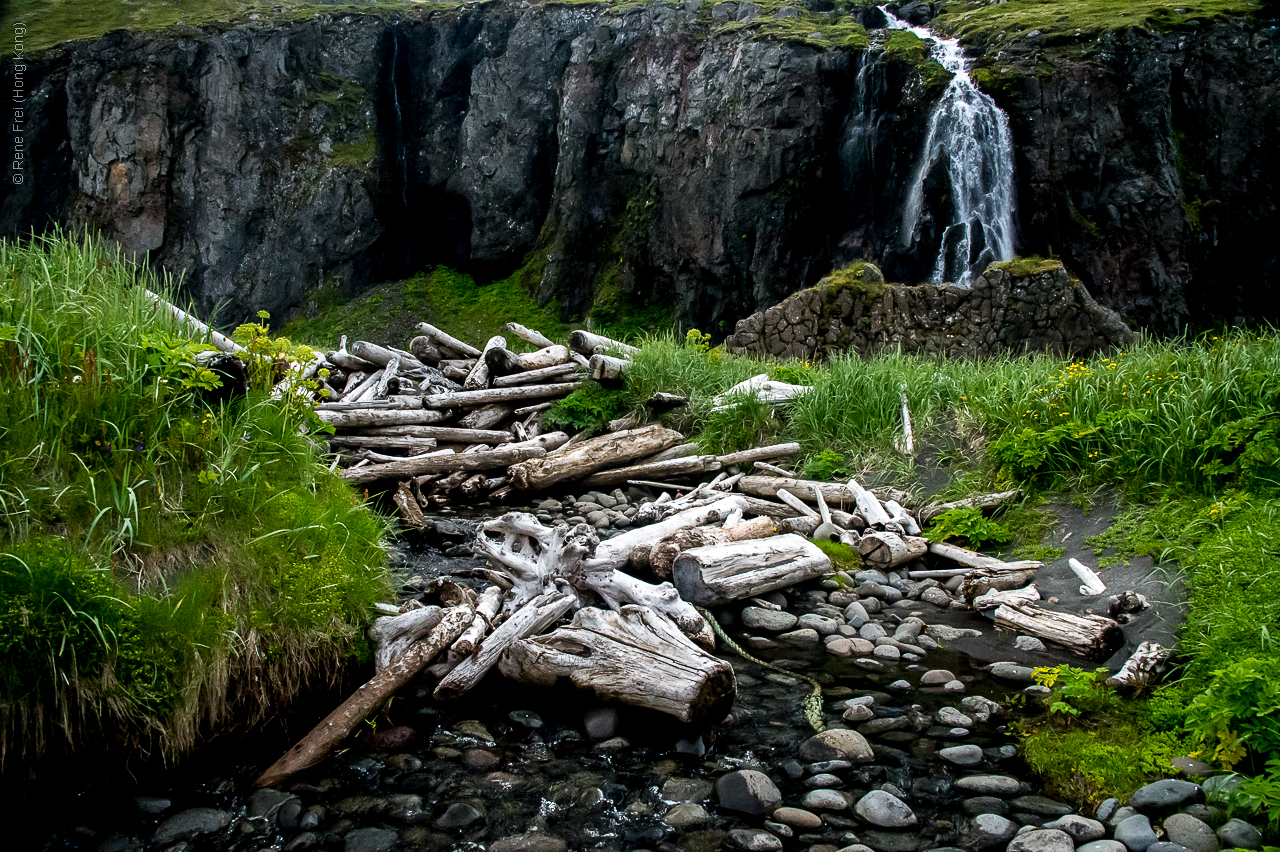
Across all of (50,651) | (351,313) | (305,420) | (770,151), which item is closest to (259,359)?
(305,420)

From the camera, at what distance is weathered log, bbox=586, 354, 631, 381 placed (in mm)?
9320

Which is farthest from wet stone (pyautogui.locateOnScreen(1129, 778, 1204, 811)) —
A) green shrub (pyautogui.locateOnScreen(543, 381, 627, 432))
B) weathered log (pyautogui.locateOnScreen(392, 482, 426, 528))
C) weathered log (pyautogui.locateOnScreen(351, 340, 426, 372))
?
weathered log (pyautogui.locateOnScreen(351, 340, 426, 372))

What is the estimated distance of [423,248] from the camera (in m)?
29.8

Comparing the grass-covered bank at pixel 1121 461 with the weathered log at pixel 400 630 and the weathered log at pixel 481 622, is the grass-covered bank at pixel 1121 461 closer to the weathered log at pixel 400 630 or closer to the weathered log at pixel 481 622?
the weathered log at pixel 481 622

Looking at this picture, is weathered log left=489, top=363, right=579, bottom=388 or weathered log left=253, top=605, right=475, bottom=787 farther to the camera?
weathered log left=489, top=363, right=579, bottom=388

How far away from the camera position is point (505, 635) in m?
3.97

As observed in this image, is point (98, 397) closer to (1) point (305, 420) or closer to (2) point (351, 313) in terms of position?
(1) point (305, 420)

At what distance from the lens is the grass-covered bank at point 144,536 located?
3.00m

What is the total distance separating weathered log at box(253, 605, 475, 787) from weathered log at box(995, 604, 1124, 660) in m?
3.09

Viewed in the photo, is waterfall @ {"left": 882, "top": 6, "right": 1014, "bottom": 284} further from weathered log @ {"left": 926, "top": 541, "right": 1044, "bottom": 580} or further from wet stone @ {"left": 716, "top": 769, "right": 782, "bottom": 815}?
wet stone @ {"left": 716, "top": 769, "right": 782, "bottom": 815}

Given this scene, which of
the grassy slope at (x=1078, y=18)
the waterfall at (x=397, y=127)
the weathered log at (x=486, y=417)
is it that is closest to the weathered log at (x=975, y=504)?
the weathered log at (x=486, y=417)

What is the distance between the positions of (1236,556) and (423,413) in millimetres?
7181

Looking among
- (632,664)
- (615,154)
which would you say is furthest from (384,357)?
(615,154)

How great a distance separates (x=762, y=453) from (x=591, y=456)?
5.68 ft
